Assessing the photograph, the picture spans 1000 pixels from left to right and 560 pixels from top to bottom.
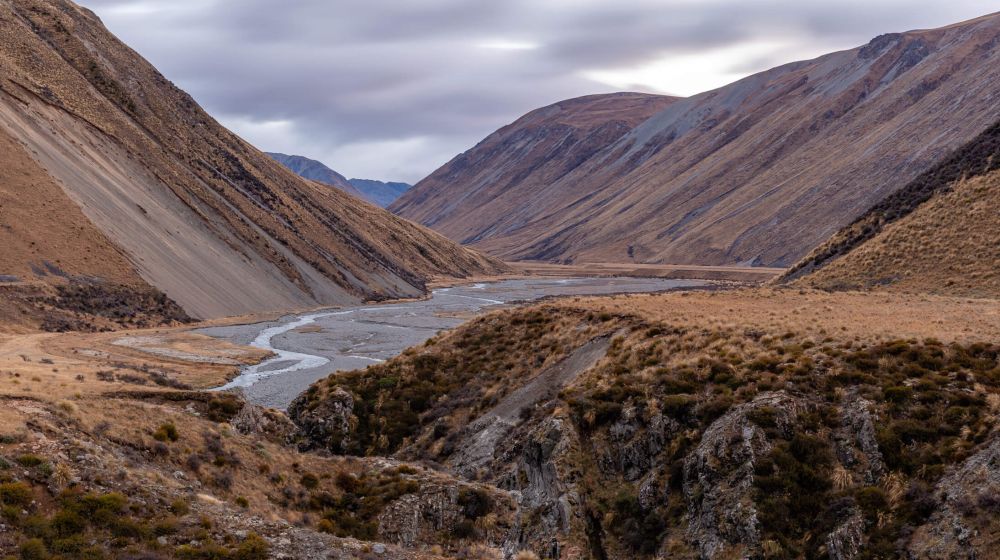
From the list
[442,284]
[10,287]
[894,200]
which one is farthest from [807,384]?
[442,284]

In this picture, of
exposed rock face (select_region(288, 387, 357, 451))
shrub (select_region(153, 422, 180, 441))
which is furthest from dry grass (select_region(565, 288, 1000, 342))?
shrub (select_region(153, 422, 180, 441))

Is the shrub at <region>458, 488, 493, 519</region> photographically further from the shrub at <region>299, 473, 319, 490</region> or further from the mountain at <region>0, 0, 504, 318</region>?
the mountain at <region>0, 0, 504, 318</region>

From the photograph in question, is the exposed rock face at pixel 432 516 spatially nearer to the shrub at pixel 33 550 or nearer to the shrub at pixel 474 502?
the shrub at pixel 474 502

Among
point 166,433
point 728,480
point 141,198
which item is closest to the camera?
point 728,480

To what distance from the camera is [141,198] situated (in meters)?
110

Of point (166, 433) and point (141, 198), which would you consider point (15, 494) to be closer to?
point (166, 433)

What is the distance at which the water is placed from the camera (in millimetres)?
59428

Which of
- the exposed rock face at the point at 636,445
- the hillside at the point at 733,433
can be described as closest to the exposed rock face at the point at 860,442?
the hillside at the point at 733,433

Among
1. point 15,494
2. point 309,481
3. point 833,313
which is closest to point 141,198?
point 309,481

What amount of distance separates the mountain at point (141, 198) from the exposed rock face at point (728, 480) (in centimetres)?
8084

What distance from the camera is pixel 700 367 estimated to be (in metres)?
24.7

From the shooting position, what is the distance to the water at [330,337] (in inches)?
2340

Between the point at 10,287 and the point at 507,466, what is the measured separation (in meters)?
71.7

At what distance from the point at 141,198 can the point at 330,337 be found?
1735 inches
